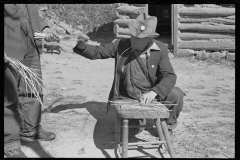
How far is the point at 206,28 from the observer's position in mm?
11039

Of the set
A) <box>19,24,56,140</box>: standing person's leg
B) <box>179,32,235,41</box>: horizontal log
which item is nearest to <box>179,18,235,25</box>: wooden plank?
<box>179,32,235,41</box>: horizontal log

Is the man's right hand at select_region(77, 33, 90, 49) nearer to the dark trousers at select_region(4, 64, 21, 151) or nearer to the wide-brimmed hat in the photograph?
the wide-brimmed hat

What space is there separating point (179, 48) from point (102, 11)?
693 cm

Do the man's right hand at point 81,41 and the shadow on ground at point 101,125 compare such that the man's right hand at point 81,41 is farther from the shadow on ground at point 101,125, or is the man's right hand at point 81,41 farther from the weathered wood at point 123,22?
the weathered wood at point 123,22

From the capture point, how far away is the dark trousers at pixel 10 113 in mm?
4155

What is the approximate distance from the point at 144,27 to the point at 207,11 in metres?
6.89

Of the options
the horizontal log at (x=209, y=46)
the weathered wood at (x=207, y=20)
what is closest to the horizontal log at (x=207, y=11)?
the weathered wood at (x=207, y=20)

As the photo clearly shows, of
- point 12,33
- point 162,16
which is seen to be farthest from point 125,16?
point 12,33

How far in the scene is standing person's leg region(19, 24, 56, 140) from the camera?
4.83 m

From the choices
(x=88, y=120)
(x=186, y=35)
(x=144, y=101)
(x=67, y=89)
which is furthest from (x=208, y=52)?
(x=144, y=101)

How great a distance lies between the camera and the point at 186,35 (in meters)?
11.3

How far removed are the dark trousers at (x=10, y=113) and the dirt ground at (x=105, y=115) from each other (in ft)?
1.34

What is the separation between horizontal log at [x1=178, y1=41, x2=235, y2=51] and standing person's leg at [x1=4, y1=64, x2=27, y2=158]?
302 inches

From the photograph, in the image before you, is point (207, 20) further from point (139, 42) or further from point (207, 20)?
point (139, 42)
